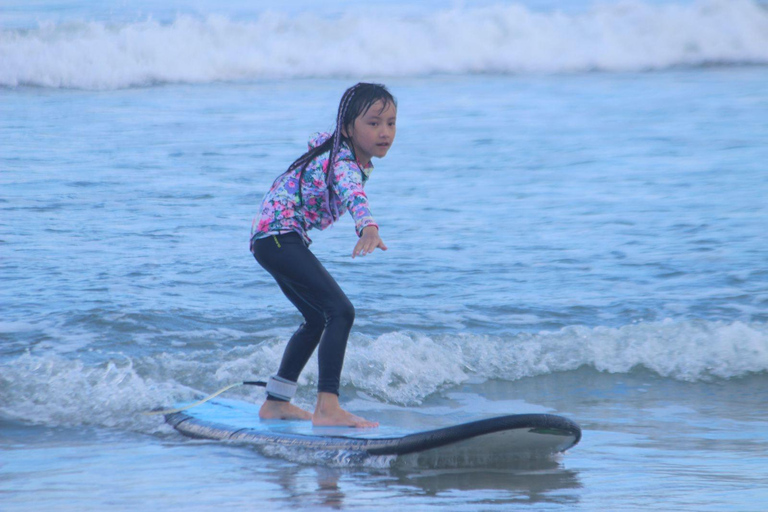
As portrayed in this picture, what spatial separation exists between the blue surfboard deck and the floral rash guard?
78 centimetres

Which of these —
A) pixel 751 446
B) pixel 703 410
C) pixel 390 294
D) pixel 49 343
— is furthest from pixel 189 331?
pixel 751 446

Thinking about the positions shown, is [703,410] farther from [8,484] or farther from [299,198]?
[8,484]

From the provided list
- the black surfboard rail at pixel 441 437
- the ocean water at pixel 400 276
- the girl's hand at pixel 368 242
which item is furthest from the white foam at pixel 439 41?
the girl's hand at pixel 368 242

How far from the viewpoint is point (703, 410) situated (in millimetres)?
4629

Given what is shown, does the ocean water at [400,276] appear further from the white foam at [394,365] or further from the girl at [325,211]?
the girl at [325,211]

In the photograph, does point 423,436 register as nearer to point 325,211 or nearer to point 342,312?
point 342,312

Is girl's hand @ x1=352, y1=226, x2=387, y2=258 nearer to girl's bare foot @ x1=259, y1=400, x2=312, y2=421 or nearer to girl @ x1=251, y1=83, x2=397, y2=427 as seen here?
girl @ x1=251, y1=83, x2=397, y2=427

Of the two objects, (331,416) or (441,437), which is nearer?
(441,437)

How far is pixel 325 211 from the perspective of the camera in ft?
11.9

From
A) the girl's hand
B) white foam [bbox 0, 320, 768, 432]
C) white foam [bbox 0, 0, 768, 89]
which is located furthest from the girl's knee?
white foam [bbox 0, 0, 768, 89]

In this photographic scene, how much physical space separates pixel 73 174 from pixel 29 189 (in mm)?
888

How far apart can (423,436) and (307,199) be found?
1.01 m

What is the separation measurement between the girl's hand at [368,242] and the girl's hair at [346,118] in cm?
46

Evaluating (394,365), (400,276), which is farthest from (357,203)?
(400,276)
